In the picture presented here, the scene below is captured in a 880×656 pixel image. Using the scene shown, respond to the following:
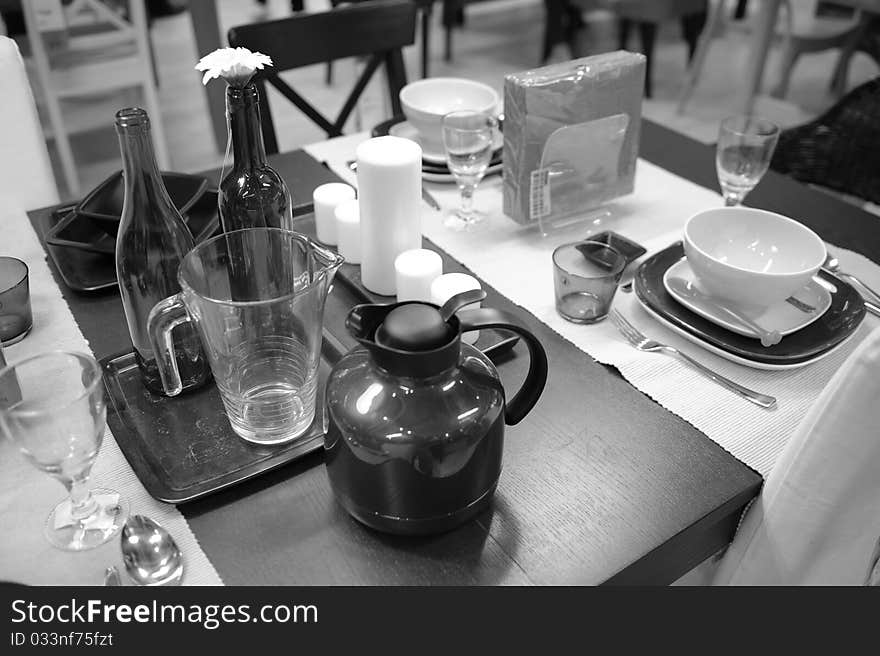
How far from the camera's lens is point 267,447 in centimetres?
72

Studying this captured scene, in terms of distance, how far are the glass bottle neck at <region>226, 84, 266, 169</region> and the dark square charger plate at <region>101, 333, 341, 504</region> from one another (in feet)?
0.78

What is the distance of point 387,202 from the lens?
89cm

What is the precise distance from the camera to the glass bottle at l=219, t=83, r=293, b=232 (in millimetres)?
794

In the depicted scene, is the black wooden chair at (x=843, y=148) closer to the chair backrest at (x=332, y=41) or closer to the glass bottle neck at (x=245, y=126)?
the chair backrest at (x=332, y=41)

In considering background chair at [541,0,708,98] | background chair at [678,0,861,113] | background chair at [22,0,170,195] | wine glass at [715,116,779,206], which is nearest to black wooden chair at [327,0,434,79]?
background chair at [541,0,708,98]

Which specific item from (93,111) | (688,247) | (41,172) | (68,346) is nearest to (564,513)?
(688,247)

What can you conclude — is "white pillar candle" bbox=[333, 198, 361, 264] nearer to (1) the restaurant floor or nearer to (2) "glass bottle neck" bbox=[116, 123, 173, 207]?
(2) "glass bottle neck" bbox=[116, 123, 173, 207]

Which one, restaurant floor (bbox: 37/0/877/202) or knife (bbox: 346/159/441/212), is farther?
restaurant floor (bbox: 37/0/877/202)

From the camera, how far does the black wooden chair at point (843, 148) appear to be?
1474 millimetres

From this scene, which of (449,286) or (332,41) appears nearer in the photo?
(449,286)

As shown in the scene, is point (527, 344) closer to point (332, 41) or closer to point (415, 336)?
point (415, 336)

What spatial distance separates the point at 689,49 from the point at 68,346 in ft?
11.9

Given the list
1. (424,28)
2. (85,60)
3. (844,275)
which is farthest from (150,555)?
(424,28)

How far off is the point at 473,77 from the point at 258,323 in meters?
3.27
